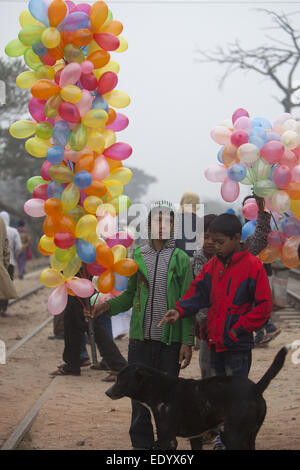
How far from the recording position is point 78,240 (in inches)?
217

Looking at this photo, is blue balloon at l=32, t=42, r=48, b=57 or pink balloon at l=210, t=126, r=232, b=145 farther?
pink balloon at l=210, t=126, r=232, b=145

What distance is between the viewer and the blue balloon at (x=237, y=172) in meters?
5.75

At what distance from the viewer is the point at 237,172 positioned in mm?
5746

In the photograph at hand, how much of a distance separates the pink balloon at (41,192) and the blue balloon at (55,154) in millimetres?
362

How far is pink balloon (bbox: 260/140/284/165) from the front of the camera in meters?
5.66

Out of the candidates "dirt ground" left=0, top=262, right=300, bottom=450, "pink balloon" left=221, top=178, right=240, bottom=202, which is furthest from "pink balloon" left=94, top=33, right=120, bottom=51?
"dirt ground" left=0, top=262, right=300, bottom=450

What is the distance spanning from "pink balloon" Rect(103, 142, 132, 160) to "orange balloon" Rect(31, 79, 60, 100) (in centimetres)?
68

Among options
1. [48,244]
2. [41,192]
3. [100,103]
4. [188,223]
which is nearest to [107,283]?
[48,244]

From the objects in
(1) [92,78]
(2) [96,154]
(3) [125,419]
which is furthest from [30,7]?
(3) [125,419]

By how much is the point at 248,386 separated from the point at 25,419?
2744 mm

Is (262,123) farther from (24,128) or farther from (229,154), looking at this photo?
(24,128)

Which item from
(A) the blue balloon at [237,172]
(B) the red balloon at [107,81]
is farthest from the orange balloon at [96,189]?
(A) the blue balloon at [237,172]

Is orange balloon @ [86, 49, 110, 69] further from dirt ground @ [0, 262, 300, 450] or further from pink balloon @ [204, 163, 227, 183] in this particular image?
dirt ground @ [0, 262, 300, 450]

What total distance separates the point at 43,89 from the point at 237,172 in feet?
5.59
